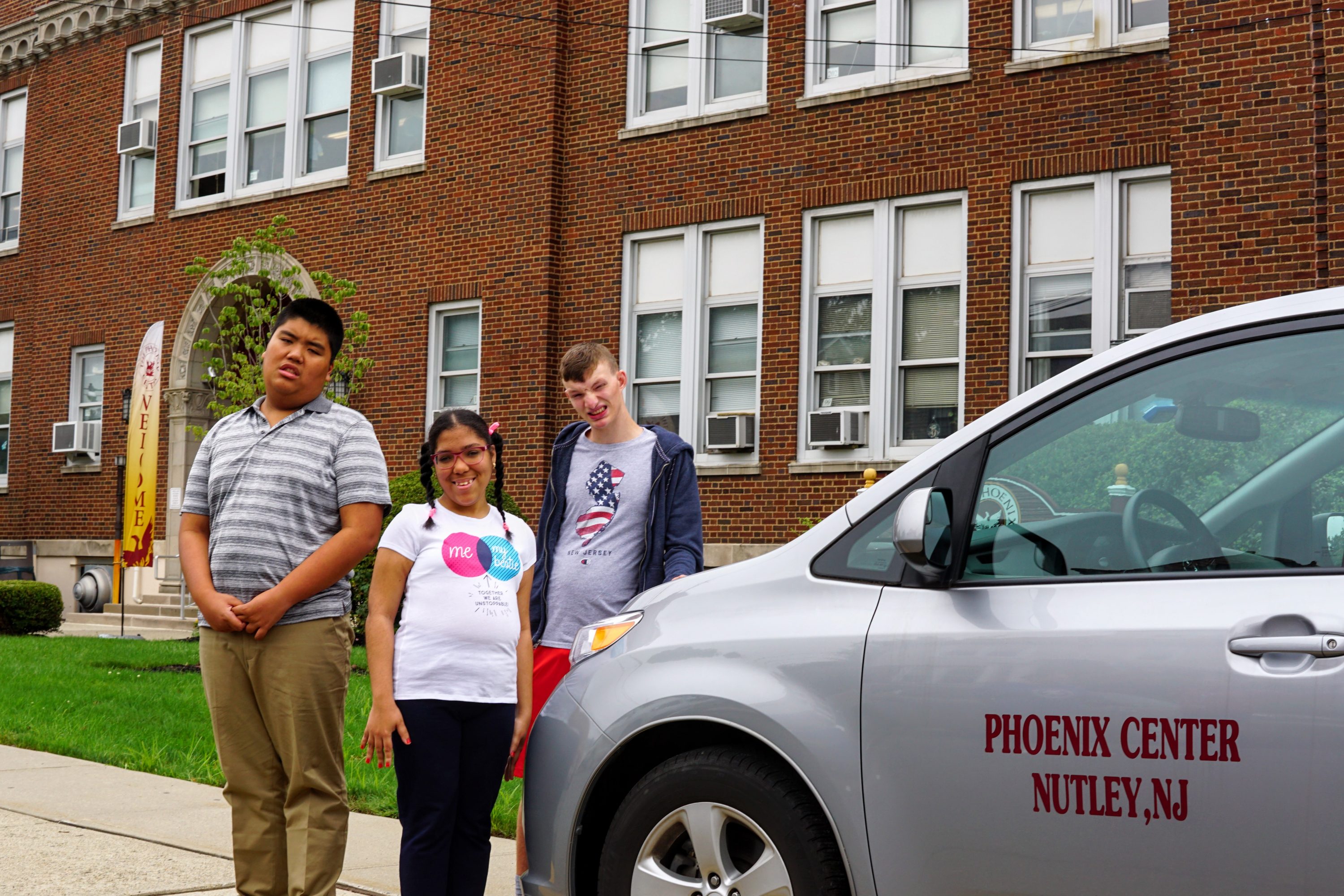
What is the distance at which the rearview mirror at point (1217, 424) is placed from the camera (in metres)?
3.11

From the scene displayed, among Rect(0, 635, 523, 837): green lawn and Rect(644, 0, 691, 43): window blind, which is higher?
Rect(644, 0, 691, 43): window blind

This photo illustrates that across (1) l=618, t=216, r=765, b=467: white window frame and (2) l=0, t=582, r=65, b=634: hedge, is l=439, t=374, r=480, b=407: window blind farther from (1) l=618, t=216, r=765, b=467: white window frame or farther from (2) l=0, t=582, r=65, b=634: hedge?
(2) l=0, t=582, r=65, b=634: hedge

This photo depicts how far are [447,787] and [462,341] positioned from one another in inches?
541

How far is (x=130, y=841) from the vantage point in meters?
6.23

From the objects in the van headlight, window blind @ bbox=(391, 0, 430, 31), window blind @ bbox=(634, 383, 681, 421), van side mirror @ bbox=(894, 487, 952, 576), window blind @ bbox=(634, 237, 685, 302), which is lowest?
the van headlight

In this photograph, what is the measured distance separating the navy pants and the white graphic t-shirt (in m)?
0.06

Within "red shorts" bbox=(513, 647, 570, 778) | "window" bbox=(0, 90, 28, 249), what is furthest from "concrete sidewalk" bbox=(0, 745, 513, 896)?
"window" bbox=(0, 90, 28, 249)

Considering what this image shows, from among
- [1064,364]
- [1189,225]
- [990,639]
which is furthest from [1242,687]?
[1064,364]

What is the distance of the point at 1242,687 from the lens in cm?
283

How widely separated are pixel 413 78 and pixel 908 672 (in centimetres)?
1578

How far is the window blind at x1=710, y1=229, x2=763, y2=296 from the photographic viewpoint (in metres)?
15.4

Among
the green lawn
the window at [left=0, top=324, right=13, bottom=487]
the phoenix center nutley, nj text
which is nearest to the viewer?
the phoenix center nutley, nj text

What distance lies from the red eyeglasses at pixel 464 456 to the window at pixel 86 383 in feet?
62.2

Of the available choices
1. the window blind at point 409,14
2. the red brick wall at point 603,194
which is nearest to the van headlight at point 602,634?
the red brick wall at point 603,194
